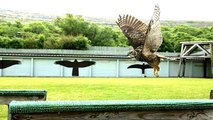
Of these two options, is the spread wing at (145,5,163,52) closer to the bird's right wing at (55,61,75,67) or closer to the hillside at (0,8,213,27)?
the bird's right wing at (55,61,75,67)

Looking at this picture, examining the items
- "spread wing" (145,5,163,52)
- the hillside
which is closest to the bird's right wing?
"spread wing" (145,5,163,52)

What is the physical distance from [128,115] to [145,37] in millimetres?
4579

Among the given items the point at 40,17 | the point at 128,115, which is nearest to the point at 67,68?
the point at 128,115

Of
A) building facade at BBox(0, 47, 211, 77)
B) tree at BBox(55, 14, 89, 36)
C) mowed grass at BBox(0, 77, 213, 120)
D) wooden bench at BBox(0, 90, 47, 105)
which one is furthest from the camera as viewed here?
tree at BBox(55, 14, 89, 36)

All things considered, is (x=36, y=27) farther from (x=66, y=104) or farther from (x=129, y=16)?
(x=66, y=104)

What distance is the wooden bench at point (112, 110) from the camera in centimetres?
251

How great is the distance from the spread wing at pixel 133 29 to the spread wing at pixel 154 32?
0.72 feet

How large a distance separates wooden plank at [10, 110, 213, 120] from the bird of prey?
4.05 metres

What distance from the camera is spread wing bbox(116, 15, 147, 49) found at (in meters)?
7.43

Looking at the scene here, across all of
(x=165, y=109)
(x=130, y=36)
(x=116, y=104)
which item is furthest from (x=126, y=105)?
(x=130, y=36)

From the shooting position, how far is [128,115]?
2.73 m

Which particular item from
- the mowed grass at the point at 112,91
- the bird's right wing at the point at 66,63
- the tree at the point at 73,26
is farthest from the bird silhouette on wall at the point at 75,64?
the tree at the point at 73,26

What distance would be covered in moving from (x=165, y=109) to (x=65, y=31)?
71302mm

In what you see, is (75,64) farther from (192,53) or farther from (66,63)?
(192,53)
